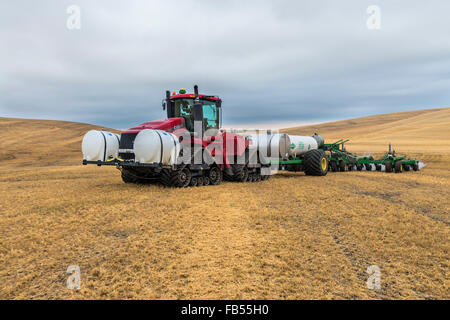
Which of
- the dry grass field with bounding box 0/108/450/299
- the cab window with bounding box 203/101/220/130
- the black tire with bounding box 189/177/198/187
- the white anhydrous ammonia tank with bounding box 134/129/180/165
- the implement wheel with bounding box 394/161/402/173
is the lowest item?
the dry grass field with bounding box 0/108/450/299

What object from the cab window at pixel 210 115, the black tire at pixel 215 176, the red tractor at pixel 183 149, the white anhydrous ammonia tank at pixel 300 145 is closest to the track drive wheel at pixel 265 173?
the red tractor at pixel 183 149

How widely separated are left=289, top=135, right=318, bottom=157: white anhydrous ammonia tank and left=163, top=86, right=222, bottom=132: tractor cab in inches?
253

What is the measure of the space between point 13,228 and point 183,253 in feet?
12.6

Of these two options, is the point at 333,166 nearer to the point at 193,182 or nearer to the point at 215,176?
the point at 215,176

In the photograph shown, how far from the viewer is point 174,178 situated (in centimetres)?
1080

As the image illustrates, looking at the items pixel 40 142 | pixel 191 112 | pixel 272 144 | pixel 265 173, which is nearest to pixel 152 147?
pixel 191 112

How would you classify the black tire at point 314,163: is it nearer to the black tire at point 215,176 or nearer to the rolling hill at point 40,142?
the black tire at point 215,176

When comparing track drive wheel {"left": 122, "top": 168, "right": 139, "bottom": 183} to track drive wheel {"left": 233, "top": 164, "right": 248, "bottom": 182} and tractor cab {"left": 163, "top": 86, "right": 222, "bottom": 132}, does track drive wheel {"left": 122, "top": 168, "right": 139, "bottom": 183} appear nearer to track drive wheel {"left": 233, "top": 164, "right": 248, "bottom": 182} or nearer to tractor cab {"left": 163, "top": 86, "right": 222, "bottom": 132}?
tractor cab {"left": 163, "top": 86, "right": 222, "bottom": 132}

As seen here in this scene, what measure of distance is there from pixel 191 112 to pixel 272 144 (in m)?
5.93

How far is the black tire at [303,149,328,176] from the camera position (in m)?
16.8

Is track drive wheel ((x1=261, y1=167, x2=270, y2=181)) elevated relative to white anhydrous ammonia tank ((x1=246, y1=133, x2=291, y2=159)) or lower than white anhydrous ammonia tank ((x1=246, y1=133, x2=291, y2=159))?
lower

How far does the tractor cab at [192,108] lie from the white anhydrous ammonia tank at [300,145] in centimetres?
641

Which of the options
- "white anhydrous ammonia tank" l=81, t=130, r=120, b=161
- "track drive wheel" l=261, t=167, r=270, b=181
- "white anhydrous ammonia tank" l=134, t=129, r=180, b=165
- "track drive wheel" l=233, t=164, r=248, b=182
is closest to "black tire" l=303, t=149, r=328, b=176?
"track drive wheel" l=261, t=167, r=270, b=181
